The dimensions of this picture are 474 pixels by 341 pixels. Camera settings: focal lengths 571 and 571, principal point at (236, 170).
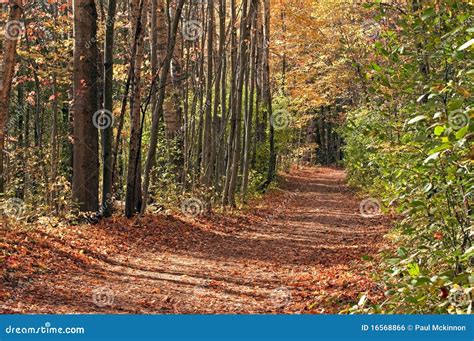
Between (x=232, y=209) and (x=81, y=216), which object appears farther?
(x=232, y=209)

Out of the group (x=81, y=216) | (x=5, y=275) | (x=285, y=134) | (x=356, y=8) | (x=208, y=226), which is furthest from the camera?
(x=285, y=134)

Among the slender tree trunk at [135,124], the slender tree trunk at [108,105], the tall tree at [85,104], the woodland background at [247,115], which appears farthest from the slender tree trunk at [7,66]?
the slender tree trunk at [135,124]

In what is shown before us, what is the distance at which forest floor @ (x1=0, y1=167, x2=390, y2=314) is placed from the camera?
22.4ft

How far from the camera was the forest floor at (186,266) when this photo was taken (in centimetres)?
682

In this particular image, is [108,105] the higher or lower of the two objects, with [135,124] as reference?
higher

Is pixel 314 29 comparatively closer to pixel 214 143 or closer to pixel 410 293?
pixel 214 143

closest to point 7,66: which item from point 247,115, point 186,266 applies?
point 186,266

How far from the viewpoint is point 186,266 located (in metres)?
9.61

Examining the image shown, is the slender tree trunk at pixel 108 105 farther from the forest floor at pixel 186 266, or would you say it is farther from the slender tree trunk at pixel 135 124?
the forest floor at pixel 186 266

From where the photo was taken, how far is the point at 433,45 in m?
5.02

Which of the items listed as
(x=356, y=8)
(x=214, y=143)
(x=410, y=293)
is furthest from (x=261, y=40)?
(x=410, y=293)

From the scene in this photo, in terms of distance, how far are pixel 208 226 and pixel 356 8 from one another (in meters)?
11.6

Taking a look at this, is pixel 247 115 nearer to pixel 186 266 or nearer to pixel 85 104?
pixel 85 104

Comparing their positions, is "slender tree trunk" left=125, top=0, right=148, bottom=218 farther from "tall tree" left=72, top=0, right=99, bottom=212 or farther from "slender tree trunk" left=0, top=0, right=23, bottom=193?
"slender tree trunk" left=0, top=0, right=23, bottom=193
